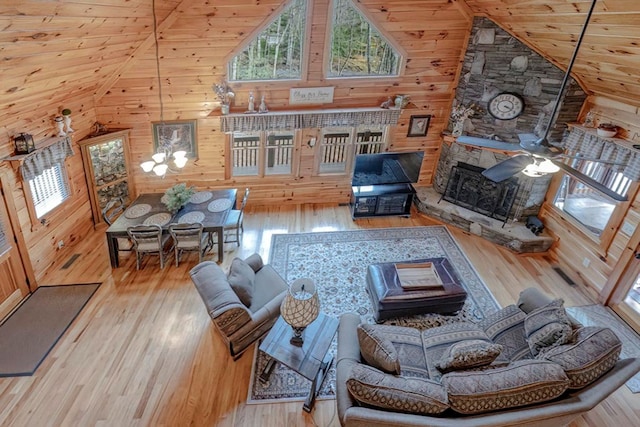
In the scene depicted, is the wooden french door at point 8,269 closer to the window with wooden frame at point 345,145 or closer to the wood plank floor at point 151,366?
the wood plank floor at point 151,366

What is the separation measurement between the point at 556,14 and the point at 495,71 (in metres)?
1.94

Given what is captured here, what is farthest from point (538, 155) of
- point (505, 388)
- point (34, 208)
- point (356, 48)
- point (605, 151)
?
point (34, 208)

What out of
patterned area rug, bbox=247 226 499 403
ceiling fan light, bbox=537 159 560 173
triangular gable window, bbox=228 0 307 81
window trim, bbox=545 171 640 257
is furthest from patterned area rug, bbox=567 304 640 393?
triangular gable window, bbox=228 0 307 81

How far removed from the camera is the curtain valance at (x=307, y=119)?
620cm

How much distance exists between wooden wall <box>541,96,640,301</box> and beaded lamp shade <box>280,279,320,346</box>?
4.29 m

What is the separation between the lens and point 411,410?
8.95 feet

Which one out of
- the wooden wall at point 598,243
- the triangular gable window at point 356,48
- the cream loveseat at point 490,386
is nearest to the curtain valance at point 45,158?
the triangular gable window at point 356,48

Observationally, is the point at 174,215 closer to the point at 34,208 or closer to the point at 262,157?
the point at 34,208

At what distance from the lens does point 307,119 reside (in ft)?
21.0

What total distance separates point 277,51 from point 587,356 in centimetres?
565

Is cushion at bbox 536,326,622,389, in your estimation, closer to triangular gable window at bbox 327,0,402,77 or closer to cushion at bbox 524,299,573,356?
cushion at bbox 524,299,573,356

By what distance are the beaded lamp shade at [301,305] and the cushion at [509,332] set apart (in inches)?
71.6

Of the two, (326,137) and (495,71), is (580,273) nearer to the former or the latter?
(495,71)

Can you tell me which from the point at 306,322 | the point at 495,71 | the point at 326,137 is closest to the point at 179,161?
the point at 306,322
